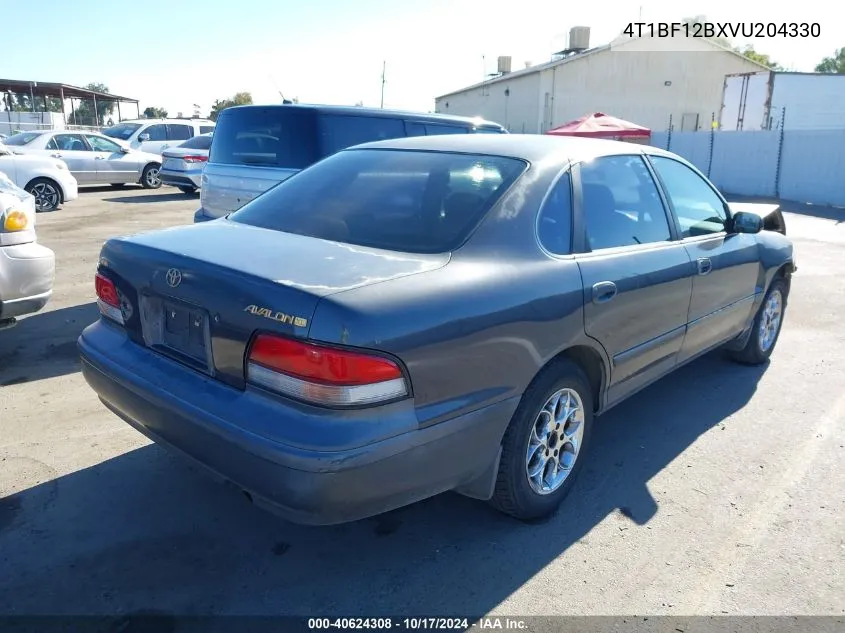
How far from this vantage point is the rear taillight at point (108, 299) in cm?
297

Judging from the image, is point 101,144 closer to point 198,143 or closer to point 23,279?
point 198,143

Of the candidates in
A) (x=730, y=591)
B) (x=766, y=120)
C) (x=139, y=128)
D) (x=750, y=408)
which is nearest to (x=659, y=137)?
(x=766, y=120)

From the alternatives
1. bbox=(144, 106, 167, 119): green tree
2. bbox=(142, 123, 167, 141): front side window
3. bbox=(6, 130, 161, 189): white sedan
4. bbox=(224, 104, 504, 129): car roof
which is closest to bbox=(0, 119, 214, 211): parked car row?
bbox=(6, 130, 161, 189): white sedan

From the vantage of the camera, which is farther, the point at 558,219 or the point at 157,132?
the point at 157,132

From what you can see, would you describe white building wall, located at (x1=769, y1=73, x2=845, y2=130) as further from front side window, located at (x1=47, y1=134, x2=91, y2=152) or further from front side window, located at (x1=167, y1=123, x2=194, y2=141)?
front side window, located at (x1=47, y1=134, x2=91, y2=152)

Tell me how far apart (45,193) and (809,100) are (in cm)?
3023

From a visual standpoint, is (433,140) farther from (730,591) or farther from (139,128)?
(139,128)

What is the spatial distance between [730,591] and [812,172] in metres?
20.6

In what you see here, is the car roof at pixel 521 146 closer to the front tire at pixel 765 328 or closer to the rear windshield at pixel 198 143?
the front tire at pixel 765 328

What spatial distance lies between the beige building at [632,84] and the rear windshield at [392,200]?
111 ft

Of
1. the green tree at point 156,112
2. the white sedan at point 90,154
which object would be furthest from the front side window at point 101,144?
the green tree at point 156,112

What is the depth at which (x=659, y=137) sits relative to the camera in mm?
26125

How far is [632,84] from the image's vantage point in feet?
118

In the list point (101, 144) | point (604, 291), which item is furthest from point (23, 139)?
point (604, 291)
